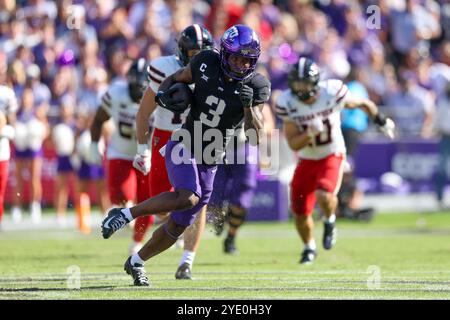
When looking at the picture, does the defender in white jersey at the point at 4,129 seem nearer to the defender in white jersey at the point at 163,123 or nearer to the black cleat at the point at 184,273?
the defender in white jersey at the point at 163,123

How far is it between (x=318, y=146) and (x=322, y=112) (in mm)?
345

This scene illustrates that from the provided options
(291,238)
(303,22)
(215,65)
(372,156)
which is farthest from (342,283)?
(303,22)

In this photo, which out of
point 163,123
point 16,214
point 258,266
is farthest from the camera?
point 16,214

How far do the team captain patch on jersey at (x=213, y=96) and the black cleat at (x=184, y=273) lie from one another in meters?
1.26

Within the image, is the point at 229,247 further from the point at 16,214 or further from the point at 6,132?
the point at 16,214

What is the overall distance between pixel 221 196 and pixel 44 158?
8.46 metres

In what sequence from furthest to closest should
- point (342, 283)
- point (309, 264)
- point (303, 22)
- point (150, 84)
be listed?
point (303, 22), point (309, 264), point (150, 84), point (342, 283)

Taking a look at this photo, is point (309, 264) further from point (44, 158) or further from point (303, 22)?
point (303, 22)

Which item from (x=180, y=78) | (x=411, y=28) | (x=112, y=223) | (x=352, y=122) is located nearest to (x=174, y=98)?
(x=180, y=78)

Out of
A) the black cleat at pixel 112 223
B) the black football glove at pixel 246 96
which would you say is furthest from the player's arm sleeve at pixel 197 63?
the black cleat at pixel 112 223

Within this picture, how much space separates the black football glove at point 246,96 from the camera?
25.5ft

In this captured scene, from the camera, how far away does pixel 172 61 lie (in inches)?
357

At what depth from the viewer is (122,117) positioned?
10.9 meters

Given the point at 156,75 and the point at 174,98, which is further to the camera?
the point at 156,75
